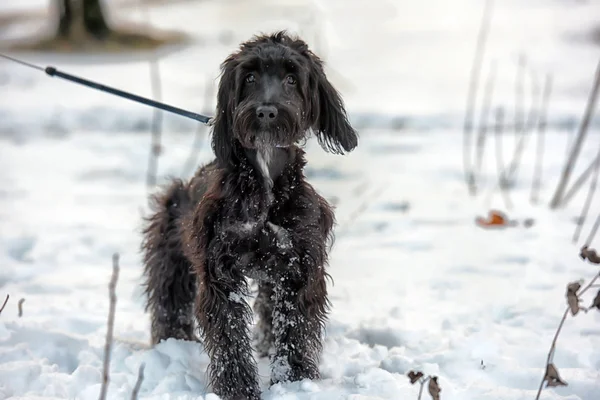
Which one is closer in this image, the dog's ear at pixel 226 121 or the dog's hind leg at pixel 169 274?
the dog's ear at pixel 226 121

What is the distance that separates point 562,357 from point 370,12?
1298 centimetres

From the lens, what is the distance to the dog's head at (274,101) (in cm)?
339

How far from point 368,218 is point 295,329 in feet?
11.7

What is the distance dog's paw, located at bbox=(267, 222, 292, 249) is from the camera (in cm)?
352

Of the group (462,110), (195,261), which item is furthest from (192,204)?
(462,110)

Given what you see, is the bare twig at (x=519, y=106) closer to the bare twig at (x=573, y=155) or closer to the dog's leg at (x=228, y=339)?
the bare twig at (x=573, y=155)

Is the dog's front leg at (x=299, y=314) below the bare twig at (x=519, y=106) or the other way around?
below

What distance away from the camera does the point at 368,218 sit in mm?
7219

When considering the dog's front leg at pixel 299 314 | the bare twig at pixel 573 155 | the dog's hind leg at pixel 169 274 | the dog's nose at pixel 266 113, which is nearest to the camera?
the dog's nose at pixel 266 113

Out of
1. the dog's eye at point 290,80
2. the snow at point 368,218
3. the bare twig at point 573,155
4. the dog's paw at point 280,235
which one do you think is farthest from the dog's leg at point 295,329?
the bare twig at point 573,155

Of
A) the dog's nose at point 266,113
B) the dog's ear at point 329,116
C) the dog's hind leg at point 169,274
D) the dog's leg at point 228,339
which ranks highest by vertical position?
the dog's ear at point 329,116

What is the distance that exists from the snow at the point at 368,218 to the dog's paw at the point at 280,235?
1.15 feet

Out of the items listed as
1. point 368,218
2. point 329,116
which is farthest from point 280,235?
point 368,218

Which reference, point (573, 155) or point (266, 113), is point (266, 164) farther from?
point (573, 155)
